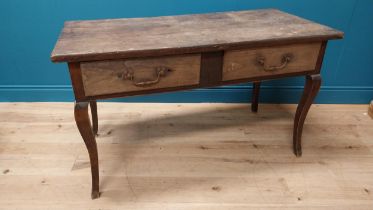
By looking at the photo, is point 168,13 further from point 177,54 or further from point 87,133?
point 87,133

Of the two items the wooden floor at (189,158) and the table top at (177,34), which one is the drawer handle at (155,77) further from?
the wooden floor at (189,158)

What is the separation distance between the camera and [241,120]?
6.40 feet

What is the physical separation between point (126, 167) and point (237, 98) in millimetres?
1009

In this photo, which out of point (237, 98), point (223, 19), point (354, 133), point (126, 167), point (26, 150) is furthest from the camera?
point (237, 98)

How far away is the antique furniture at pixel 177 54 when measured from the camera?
104 centimetres

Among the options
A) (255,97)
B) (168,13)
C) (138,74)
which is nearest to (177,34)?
(138,74)

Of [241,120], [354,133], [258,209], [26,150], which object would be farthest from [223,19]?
[26,150]

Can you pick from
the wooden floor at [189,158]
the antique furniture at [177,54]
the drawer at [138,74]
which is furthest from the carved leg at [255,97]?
the drawer at [138,74]

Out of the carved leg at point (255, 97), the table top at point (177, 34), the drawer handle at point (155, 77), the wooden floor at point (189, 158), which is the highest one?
the table top at point (177, 34)

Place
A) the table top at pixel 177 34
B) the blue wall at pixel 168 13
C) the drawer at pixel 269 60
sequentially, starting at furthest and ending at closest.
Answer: the blue wall at pixel 168 13 → the drawer at pixel 269 60 → the table top at pixel 177 34

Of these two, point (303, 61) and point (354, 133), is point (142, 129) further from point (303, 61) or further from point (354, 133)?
point (354, 133)

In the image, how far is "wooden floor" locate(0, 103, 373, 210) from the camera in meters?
1.36

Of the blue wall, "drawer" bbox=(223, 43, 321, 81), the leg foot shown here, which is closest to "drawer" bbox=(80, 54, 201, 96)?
"drawer" bbox=(223, 43, 321, 81)

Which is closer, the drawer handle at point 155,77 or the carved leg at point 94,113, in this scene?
the drawer handle at point 155,77
